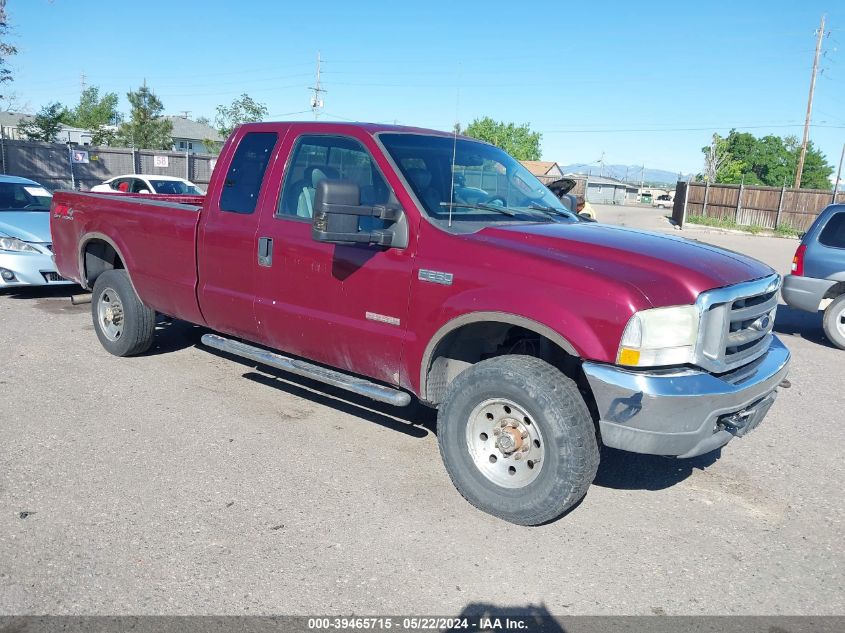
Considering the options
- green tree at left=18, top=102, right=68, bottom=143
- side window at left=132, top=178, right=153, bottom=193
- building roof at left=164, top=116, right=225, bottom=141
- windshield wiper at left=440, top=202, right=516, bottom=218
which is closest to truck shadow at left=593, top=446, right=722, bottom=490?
windshield wiper at left=440, top=202, right=516, bottom=218

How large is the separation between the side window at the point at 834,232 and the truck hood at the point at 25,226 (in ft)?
32.6

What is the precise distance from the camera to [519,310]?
3.77 m

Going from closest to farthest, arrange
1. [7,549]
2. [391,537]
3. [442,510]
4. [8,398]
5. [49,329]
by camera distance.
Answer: [7,549] < [391,537] < [442,510] < [8,398] < [49,329]

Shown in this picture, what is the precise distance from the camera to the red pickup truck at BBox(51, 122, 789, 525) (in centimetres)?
357

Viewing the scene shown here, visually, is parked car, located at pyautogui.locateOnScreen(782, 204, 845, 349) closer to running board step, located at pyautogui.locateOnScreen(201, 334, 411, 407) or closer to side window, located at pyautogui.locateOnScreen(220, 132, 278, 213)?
running board step, located at pyautogui.locateOnScreen(201, 334, 411, 407)

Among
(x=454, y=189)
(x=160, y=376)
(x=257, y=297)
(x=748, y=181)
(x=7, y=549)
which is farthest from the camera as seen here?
(x=748, y=181)

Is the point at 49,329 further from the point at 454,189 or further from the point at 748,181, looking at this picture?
the point at 748,181

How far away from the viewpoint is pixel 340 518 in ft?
12.9

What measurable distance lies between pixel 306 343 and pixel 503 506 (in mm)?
1806

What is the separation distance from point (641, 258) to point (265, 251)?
2.57 m

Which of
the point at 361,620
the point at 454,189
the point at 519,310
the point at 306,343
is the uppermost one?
the point at 454,189

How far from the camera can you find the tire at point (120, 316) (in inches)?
253

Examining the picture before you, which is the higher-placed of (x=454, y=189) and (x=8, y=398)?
(x=454, y=189)

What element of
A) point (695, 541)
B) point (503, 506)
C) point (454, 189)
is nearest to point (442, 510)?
point (503, 506)
